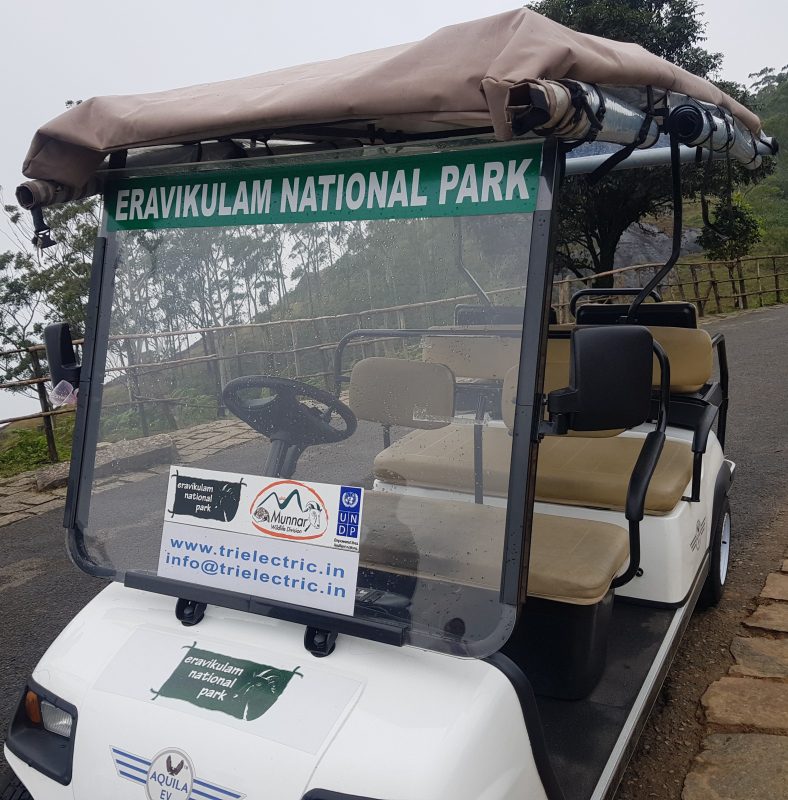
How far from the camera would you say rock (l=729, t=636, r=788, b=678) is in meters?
3.05

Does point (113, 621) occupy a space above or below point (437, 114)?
below

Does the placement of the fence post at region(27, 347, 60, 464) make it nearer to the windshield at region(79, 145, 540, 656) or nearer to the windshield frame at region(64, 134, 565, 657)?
the windshield at region(79, 145, 540, 656)

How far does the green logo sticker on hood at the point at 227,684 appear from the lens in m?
1.60

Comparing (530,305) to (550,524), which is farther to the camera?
(550,524)

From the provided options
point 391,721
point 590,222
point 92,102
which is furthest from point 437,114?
point 590,222

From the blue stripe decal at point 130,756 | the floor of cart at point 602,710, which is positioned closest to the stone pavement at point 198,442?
the blue stripe decal at point 130,756

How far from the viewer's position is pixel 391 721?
4.98 ft

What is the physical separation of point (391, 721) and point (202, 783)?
0.37 meters

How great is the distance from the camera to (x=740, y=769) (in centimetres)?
250

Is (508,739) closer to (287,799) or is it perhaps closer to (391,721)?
(391,721)

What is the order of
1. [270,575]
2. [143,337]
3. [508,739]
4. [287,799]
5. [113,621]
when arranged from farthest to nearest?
[143,337] → [113,621] → [270,575] → [508,739] → [287,799]

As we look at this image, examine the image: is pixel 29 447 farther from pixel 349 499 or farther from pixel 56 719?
pixel 349 499

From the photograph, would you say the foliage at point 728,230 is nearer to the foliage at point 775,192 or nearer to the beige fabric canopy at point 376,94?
the beige fabric canopy at point 376,94

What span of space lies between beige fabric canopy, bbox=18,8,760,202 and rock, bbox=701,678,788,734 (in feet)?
6.76
